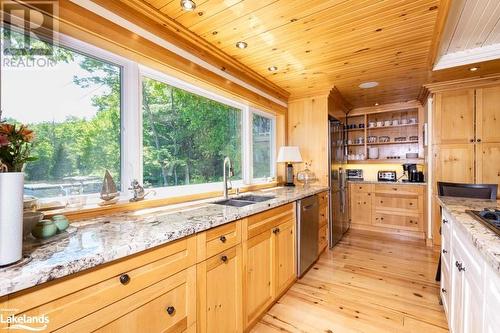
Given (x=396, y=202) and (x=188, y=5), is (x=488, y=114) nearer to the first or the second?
(x=396, y=202)

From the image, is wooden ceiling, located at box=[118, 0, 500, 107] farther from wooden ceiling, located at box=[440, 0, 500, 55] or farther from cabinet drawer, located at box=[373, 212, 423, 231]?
cabinet drawer, located at box=[373, 212, 423, 231]

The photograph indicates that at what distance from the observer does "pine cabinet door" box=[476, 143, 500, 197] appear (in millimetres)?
2938

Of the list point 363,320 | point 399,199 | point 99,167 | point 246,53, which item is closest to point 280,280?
point 363,320

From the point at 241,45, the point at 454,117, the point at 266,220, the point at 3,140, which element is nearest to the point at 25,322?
the point at 3,140

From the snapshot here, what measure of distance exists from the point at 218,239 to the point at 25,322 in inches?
34.3

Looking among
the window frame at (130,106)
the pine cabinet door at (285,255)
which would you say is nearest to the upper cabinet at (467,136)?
the pine cabinet door at (285,255)

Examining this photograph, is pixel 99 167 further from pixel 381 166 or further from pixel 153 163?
pixel 381 166

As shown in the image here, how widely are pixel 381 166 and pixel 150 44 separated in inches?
181

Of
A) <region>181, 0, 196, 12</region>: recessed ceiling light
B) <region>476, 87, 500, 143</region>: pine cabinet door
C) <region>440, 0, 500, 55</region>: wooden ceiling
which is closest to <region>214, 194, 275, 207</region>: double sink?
<region>181, 0, 196, 12</region>: recessed ceiling light

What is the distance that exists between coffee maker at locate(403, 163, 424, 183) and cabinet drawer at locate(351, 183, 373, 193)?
66 centimetres

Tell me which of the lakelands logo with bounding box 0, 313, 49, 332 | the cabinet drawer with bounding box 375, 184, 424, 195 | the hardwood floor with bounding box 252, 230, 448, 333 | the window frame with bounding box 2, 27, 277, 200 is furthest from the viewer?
the cabinet drawer with bounding box 375, 184, 424, 195

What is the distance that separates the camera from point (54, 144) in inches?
53.9

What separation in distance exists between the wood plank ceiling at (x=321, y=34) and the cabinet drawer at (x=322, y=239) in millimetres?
2016

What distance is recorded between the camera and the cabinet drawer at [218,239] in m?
1.30
